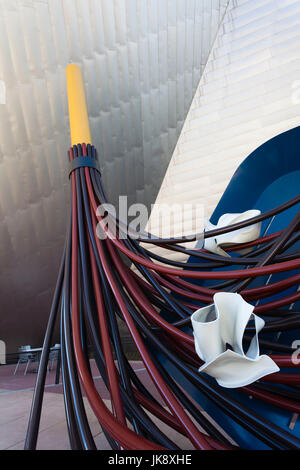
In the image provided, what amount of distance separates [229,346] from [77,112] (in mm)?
817

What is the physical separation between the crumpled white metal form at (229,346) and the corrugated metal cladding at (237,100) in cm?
138

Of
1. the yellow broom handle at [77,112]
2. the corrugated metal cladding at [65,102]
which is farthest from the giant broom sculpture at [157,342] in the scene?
the corrugated metal cladding at [65,102]

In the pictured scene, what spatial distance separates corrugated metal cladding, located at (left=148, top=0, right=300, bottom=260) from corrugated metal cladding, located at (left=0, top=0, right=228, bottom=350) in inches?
3.9

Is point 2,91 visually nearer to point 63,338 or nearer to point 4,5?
point 4,5

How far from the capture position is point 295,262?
1.40 feet

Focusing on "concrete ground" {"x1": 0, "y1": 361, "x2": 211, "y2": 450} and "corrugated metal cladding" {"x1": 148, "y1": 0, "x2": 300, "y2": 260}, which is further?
"corrugated metal cladding" {"x1": 148, "y1": 0, "x2": 300, "y2": 260}

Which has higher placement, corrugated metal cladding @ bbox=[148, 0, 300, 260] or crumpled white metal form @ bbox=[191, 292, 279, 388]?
corrugated metal cladding @ bbox=[148, 0, 300, 260]

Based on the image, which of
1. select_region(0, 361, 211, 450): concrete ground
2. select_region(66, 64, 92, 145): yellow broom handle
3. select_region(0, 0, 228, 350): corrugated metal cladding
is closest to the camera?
select_region(0, 361, 211, 450): concrete ground

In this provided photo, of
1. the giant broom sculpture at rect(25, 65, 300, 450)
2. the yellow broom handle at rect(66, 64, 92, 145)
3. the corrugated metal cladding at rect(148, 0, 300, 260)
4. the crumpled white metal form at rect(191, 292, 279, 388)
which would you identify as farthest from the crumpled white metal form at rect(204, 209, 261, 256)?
the corrugated metal cladding at rect(148, 0, 300, 260)

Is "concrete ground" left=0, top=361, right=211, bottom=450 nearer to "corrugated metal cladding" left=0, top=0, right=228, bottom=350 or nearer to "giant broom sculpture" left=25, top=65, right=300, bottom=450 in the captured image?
"giant broom sculpture" left=25, top=65, right=300, bottom=450

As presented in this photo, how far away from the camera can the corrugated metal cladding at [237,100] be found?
5.20ft

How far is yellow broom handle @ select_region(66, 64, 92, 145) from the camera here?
0.89 metres

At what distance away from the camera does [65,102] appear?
4.95 feet

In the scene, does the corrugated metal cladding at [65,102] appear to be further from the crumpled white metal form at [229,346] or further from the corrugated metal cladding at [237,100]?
the crumpled white metal form at [229,346]
